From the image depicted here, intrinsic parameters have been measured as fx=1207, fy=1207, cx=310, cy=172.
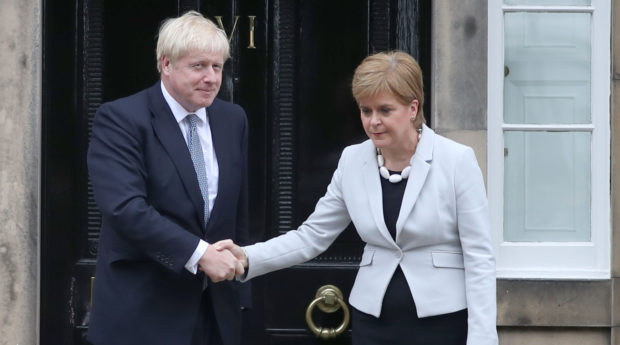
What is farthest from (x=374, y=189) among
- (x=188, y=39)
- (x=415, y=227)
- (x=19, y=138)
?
(x=19, y=138)

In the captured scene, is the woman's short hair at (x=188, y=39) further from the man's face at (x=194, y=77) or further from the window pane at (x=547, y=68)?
the window pane at (x=547, y=68)

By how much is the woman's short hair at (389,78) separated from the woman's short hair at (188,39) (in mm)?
555

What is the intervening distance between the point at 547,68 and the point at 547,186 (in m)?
0.57

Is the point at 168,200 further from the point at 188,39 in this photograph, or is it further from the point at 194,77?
the point at 188,39

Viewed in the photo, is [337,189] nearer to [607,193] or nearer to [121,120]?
[121,120]

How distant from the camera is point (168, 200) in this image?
431cm

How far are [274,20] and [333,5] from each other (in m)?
0.30

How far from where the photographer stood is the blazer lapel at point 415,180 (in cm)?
423

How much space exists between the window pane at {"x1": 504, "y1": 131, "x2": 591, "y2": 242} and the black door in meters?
0.74

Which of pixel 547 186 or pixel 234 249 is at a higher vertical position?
pixel 547 186

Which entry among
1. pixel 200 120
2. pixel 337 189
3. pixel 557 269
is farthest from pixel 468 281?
pixel 557 269

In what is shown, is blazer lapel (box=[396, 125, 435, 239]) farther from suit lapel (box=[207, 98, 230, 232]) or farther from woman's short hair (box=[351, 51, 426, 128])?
suit lapel (box=[207, 98, 230, 232])

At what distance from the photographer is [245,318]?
19.5 ft

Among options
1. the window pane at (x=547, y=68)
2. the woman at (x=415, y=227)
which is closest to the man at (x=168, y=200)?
the woman at (x=415, y=227)
